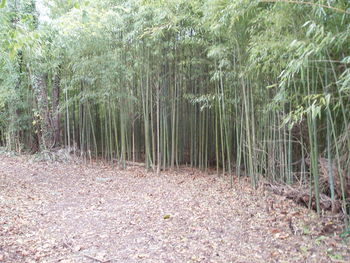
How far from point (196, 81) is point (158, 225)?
12.9ft

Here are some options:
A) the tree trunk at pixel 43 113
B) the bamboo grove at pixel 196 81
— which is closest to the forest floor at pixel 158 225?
the bamboo grove at pixel 196 81

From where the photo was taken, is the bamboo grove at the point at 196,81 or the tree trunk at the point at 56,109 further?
the tree trunk at the point at 56,109

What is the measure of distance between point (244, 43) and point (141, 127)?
4658 millimetres

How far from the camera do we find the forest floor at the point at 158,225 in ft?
7.43

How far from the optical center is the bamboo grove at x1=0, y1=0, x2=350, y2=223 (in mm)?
2412

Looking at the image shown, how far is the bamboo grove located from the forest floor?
0.48 meters

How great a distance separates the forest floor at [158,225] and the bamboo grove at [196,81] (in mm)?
477

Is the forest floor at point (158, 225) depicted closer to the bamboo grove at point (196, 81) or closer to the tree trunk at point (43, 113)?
the bamboo grove at point (196, 81)

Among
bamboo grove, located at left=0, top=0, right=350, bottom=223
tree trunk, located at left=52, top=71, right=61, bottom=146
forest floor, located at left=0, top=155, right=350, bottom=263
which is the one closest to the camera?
forest floor, located at left=0, top=155, right=350, bottom=263

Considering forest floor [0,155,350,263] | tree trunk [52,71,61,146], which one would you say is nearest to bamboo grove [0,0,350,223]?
tree trunk [52,71,61,146]

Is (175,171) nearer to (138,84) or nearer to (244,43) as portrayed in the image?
(138,84)

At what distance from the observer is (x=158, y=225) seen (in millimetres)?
2945

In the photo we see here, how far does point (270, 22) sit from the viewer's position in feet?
8.84

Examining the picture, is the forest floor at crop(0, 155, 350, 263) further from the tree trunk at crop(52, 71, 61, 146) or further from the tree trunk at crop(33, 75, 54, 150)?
the tree trunk at crop(52, 71, 61, 146)
